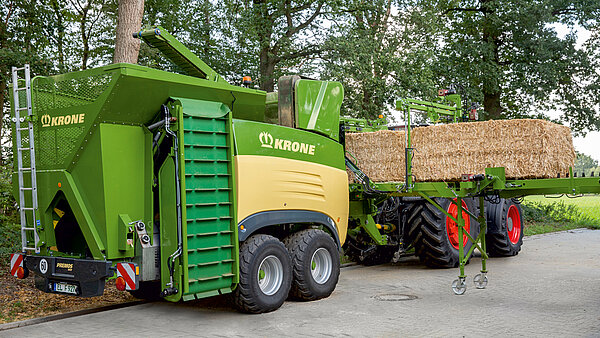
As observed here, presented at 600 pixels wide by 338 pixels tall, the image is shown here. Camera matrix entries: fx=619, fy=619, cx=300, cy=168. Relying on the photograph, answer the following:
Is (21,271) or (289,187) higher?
(289,187)

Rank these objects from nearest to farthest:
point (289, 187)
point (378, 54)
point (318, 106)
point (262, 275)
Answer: point (262, 275) < point (289, 187) < point (318, 106) < point (378, 54)

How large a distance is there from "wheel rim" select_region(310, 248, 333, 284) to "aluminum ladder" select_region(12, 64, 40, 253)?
369 cm

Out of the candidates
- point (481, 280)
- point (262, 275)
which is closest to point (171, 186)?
point (262, 275)

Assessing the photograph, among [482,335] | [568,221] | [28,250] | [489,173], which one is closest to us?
[482,335]

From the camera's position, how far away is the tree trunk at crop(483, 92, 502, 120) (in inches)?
990

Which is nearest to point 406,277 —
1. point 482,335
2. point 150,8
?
point 482,335

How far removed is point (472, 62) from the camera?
24.3 m

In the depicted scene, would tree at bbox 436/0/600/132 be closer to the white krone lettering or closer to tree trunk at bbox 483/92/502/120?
tree trunk at bbox 483/92/502/120

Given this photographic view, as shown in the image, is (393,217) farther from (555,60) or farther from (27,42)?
(555,60)

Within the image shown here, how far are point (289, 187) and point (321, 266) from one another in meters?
1.40

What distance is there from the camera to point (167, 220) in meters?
7.04

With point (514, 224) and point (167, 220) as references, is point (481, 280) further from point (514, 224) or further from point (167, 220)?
point (167, 220)

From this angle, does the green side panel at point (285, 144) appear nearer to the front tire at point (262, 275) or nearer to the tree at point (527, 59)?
the front tire at point (262, 275)

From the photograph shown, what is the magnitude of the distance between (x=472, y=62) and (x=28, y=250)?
20157 millimetres
